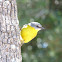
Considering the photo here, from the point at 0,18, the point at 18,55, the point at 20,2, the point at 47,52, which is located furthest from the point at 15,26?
the point at 47,52

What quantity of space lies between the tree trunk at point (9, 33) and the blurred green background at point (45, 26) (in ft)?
10.4

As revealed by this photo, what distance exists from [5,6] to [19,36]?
321 millimetres

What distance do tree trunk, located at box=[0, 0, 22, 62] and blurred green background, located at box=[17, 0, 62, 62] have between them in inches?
125

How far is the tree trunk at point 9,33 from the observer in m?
1.67

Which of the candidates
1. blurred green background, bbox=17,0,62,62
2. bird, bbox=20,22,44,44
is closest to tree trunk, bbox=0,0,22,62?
bird, bbox=20,22,44,44

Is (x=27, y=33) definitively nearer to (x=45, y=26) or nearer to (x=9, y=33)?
(x=9, y=33)

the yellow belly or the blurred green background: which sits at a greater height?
the yellow belly

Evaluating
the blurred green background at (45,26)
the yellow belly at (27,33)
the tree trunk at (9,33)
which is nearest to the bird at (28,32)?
the yellow belly at (27,33)

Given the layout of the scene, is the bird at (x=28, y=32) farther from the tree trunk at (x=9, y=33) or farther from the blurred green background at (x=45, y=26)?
the blurred green background at (x=45, y=26)

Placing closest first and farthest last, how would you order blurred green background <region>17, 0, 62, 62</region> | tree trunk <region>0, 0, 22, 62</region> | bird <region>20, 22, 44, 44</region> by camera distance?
tree trunk <region>0, 0, 22, 62</region> < bird <region>20, 22, 44, 44</region> < blurred green background <region>17, 0, 62, 62</region>

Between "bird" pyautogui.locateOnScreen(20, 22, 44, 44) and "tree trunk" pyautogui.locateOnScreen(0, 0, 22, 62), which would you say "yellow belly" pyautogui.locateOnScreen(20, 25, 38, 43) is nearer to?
"bird" pyautogui.locateOnScreen(20, 22, 44, 44)

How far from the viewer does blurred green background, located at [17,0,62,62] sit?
504cm

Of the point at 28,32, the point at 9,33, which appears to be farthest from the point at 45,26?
the point at 9,33

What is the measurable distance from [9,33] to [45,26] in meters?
3.54
